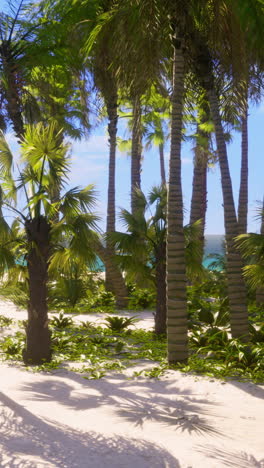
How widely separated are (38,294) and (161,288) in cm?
349

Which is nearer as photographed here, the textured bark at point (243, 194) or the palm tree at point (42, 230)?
the palm tree at point (42, 230)

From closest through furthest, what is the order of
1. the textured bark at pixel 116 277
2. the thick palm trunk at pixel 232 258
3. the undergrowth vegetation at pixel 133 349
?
1. the undergrowth vegetation at pixel 133 349
2. the thick palm trunk at pixel 232 258
3. the textured bark at pixel 116 277

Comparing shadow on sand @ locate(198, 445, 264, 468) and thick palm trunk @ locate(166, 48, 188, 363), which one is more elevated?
thick palm trunk @ locate(166, 48, 188, 363)

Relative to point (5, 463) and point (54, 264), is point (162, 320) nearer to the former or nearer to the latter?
point (54, 264)

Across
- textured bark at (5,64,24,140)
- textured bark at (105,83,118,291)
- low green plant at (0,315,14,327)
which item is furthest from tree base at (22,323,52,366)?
textured bark at (105,83,118,291)

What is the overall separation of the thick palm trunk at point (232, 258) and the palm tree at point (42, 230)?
2860 mm

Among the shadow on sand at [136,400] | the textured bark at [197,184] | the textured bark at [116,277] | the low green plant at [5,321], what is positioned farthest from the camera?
the textured bark at [197,184]

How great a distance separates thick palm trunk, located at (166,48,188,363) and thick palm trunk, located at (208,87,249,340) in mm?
1337

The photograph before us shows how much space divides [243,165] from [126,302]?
7451 mm

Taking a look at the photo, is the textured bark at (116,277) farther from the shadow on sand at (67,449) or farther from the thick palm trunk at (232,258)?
the shadow on sand at (67,449)

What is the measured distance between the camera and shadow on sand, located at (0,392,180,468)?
543 cm

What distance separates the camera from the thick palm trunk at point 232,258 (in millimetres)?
10406

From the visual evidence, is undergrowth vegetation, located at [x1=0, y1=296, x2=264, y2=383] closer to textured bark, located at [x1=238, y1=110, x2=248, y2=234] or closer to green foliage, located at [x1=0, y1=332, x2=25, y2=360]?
green foliage, located at [x1=0, y1=332, x2=25, y2=360]

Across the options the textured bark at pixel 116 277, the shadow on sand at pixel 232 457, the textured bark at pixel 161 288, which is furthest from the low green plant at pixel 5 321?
the shadow on sand at pixel 232 457
